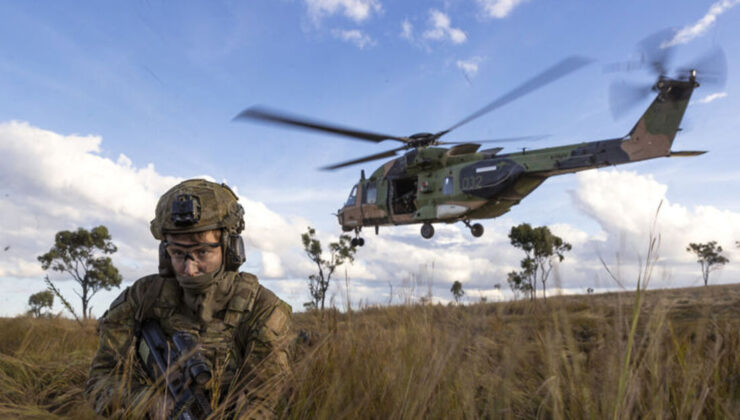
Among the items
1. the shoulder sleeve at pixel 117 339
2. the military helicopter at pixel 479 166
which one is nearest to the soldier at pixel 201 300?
the shoulder sleeve at pixel 117 339

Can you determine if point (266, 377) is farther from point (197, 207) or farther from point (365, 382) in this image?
point (197, 207)

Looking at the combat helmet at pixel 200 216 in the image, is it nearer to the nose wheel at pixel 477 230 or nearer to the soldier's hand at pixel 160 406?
the soldier's hand at pixel 160 406

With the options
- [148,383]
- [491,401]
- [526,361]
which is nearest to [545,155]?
[526,361]

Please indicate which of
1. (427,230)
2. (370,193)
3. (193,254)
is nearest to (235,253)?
(193,254)

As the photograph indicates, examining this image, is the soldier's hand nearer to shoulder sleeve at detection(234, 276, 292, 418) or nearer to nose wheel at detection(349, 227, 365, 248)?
shoulder sleeve at detection(234, 276, 292, 418)

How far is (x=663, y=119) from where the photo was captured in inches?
534

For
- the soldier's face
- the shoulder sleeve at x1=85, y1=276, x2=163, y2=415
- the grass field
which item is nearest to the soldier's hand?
the grass field

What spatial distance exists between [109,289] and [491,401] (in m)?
30.0

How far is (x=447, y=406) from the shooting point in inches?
90.2

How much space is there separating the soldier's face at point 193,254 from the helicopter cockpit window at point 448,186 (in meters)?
12.2

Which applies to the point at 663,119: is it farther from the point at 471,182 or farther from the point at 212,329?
the point at 212,329

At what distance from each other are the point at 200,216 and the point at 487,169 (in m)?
12.1

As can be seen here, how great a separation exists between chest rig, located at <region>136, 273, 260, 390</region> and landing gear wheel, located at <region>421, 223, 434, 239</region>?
41.7 ft

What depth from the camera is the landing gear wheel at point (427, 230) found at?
50.2ft
